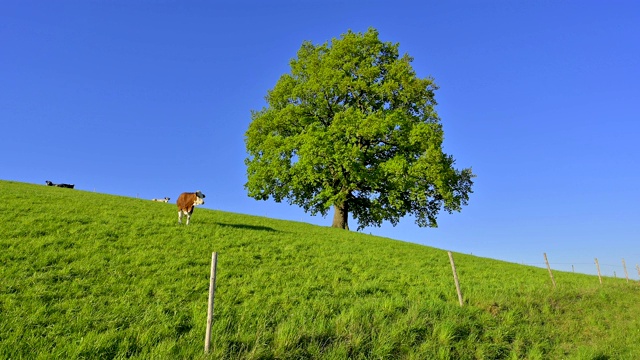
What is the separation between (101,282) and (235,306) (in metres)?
4.23

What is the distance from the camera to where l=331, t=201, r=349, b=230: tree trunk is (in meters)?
33.4

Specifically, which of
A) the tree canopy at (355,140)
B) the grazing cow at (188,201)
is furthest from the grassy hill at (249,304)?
the tree canopy at (355,140)

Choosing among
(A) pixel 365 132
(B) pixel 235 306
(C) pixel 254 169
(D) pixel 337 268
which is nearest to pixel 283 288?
(B) pixel 235 306

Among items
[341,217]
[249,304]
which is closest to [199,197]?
[249,304]

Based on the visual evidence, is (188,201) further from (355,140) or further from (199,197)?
(355,140)

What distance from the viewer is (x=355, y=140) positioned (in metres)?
30.7

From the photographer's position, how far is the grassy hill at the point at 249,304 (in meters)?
7.52

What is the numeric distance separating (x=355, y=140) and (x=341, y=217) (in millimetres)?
7025

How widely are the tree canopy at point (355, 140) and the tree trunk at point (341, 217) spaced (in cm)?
9

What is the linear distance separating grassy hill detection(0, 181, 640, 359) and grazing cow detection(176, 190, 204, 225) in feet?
4.99

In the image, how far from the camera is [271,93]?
36188mm

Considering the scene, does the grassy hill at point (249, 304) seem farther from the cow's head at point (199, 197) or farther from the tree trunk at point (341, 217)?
the tree trunk at point (341, 217)

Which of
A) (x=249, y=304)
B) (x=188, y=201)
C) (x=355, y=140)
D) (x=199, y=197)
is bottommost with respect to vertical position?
(x=249, y=304)

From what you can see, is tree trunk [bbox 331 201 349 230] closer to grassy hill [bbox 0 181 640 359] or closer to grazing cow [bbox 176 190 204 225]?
grassy hill [bbox 0 181 640 359]
